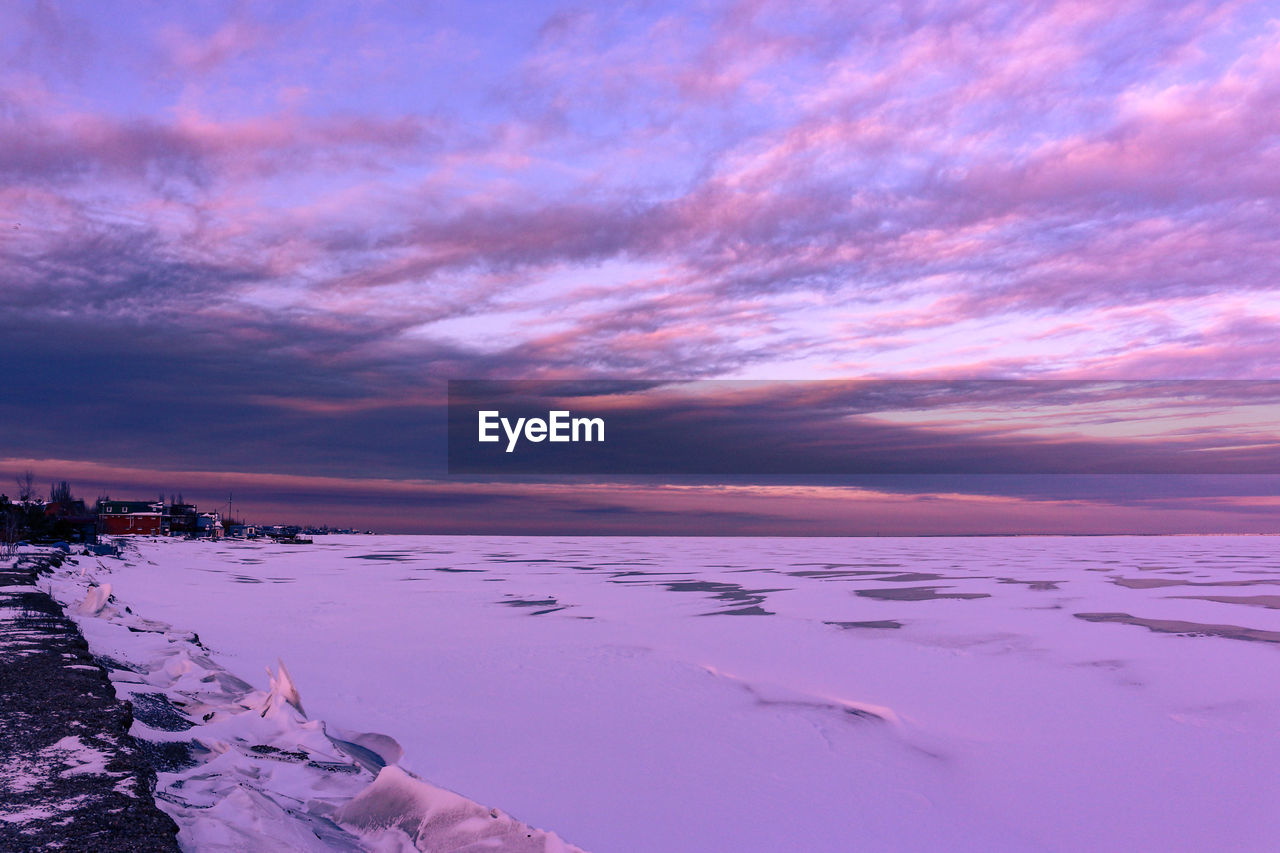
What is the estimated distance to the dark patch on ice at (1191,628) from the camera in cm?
1450

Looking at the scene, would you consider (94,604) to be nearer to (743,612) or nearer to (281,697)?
(281,697)

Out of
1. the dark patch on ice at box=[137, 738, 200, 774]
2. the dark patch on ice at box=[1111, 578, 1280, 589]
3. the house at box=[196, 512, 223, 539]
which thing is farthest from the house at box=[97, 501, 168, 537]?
the dark patch on ice at box=[137, 738, 200, 774]

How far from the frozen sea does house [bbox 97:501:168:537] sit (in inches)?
4225

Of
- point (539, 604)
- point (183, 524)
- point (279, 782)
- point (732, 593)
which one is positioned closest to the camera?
point (279, 782)

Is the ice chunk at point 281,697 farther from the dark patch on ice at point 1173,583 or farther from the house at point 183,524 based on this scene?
the house at point 183,524

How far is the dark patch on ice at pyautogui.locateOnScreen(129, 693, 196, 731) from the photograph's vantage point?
6901 millimetres

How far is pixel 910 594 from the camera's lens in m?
23.7

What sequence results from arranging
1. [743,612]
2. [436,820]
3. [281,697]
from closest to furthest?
[436,820]
[281,697]
[743,612]

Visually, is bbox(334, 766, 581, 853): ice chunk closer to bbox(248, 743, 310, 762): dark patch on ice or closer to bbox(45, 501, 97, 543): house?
bbox(248, 743, 310, 762): dark patch on ice

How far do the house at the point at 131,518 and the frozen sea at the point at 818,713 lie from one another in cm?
10731

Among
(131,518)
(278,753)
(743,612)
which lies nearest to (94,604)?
(278,753)

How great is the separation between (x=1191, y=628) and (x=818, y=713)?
10.8m

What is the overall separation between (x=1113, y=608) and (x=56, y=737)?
20.6 m

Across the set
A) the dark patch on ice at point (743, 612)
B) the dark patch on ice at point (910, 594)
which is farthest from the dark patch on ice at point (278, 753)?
the dark patch on ice at point (910, 594)
